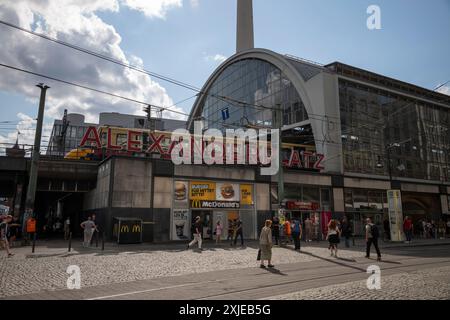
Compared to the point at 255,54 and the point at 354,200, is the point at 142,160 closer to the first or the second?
the point at 354,200

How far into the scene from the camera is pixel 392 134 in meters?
44.0

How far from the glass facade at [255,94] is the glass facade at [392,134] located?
19.3 ft

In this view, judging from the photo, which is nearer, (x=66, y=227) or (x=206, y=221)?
(x=206, y=221)

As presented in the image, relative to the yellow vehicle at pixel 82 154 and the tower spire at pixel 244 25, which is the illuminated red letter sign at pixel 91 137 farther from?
the tower spire at pixel 244 25

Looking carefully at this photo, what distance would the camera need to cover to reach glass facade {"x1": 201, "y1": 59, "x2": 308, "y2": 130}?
45188 millimetres

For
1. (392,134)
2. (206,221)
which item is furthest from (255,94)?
(206,221)

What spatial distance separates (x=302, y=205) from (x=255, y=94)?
2529cm

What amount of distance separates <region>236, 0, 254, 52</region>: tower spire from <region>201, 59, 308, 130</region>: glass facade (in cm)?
1117

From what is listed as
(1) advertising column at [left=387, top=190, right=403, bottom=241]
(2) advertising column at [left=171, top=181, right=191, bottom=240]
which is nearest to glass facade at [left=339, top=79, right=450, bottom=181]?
(1) advertising column at [left=387, top=190, right=403, bottom=241]

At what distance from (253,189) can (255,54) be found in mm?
30251

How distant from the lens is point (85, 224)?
20.2 metres

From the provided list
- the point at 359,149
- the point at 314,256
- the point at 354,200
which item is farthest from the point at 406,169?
the point at 314,256

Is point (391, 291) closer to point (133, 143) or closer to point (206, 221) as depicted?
point (206, 221)

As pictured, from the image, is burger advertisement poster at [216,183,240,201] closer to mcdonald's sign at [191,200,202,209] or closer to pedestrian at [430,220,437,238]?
mcdonald's sign at [191,200,202,209]
